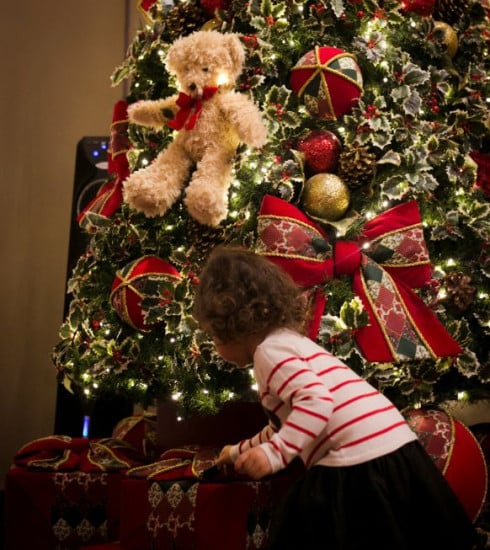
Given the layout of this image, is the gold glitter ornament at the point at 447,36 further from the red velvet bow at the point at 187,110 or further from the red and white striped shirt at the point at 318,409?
the red and white striped shirt at the point at 318,409

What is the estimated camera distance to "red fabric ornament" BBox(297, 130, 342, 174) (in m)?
1.38

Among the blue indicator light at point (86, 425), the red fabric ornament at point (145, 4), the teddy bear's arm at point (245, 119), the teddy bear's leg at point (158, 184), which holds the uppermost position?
the red fabric ornament at point (145, 4)

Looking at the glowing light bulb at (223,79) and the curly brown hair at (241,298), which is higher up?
the glowing light bulb at (223,79)

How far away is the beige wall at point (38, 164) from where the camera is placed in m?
2.31

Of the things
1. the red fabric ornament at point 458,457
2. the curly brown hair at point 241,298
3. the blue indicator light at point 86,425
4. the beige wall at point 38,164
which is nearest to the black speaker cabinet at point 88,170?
the beige wall at point 38,164

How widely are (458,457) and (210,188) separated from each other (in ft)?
2.22

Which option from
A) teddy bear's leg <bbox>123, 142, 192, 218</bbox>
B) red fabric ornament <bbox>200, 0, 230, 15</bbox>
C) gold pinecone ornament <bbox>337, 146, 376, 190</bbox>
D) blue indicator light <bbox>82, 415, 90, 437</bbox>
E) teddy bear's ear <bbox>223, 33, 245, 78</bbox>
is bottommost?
blue indicator light <bbox>82, 415, 90, 437</bbox>

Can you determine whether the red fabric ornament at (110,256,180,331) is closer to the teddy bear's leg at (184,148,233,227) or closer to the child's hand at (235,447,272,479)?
the teddy bear's leg at (184,148,233,227)

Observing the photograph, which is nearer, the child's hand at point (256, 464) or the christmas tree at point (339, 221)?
the child's hand at point (256, 464)

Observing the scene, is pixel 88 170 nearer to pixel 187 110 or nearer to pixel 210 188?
pixel 187 110

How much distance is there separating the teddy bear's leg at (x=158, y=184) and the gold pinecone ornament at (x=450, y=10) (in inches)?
29.0

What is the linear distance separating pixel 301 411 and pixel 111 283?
0.75 meters

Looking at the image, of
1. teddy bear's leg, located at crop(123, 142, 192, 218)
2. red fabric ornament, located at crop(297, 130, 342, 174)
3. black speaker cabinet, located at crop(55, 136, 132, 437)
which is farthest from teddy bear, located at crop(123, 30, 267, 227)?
black speaker cabinet, located at crop(55, 136, 132, 437)

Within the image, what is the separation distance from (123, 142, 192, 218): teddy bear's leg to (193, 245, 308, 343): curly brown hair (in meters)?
0.32
